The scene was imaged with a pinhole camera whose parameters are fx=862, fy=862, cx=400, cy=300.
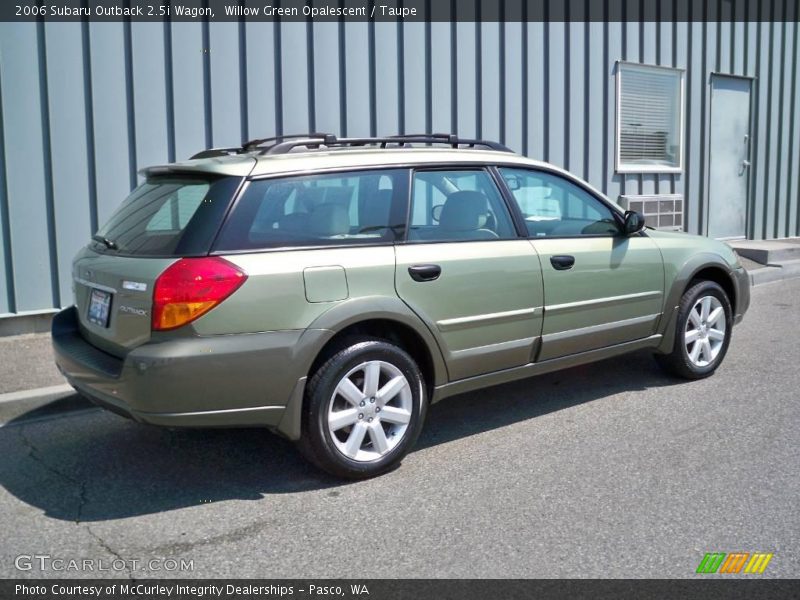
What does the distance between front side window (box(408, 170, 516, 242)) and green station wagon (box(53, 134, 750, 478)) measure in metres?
0.01

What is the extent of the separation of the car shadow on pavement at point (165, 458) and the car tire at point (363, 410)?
21 centimetres

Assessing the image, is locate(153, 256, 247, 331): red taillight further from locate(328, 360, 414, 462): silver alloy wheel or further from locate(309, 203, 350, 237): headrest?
locate(328, 360, 414, 462): silver alloy wheel

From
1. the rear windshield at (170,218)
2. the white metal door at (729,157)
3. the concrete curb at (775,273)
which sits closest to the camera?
the rear windshield at (170,218)

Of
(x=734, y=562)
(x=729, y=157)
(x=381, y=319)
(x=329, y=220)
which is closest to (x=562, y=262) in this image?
(x=381, y=319)

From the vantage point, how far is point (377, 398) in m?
4.32

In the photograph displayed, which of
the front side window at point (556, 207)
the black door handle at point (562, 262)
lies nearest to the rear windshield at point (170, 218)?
the front side window at point (556, 207)

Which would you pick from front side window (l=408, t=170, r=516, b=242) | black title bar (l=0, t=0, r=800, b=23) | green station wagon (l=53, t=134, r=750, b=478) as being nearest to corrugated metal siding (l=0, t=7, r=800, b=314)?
black title bar (l=0, t=0, r=800, b=23)

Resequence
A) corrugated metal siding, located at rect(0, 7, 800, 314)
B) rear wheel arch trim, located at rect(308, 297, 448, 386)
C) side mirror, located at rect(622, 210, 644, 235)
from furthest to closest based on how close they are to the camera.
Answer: corrugated metal siding, located at rect(0, 7, 800, 314), side mirror, located at rect(622, 210, 644, 235), rear wheel arch trim, located at rect(308, 297, 448, 386)

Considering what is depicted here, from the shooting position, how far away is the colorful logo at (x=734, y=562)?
3316mm

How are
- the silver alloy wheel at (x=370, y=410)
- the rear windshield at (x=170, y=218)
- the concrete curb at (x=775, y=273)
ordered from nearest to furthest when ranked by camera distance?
the rear windshield at (x=170, y=218) → the silver alloy wheel at (x=370, y=410) → the concrete curb at (x=775, y=273)

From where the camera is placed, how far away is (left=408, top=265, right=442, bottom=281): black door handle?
4.43m

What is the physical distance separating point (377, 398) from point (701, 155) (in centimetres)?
912

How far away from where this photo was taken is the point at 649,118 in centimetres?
1134
